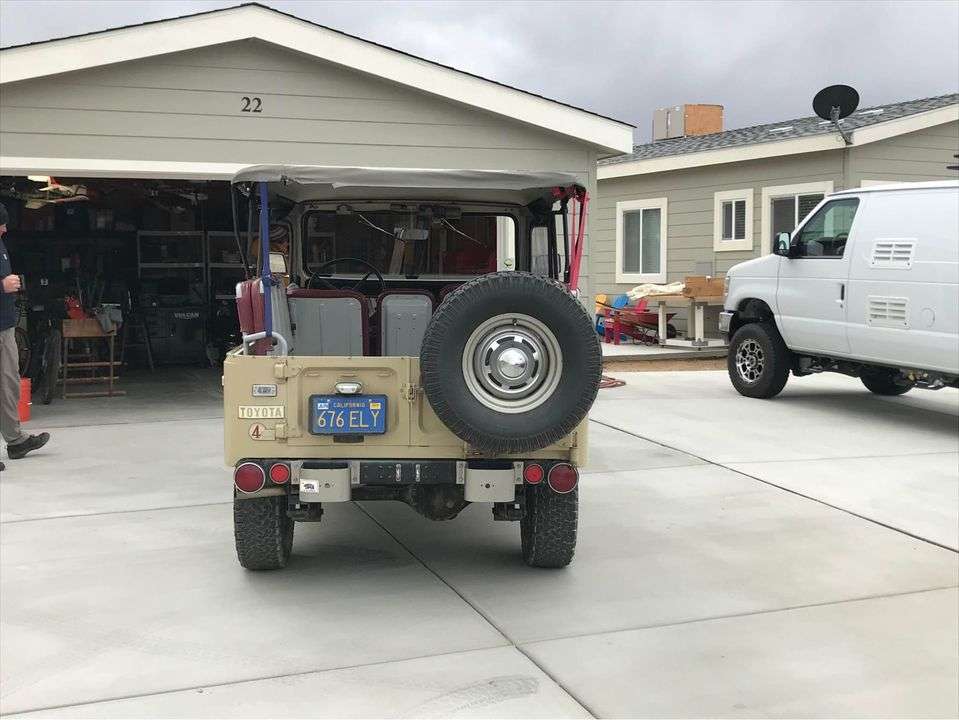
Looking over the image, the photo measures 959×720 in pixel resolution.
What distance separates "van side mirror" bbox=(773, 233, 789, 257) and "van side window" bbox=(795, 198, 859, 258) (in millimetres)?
119

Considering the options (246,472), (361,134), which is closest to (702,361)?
(361,134)

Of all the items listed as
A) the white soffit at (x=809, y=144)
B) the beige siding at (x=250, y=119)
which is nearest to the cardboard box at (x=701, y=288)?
the white soffit at (x=809, y=144)

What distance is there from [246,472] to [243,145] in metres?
6.06

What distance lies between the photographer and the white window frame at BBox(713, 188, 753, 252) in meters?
16.4

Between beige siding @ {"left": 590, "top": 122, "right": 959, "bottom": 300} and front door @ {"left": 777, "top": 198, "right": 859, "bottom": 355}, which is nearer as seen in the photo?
front door @ {"left": 777, "top": 198, "right": 859, "bottom": 355}

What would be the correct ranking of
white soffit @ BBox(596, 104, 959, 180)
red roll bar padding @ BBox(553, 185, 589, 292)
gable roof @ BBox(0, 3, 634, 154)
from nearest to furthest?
red roll bar padding @ BBox(553, 185, 589, 292), gable roof @ BBox(0, 3, 634, 154), white soffit @ BBox(596, 104, 959, 180)

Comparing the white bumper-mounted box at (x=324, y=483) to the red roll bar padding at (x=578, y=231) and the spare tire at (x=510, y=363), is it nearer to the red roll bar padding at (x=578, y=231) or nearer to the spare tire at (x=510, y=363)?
the spare tire at (x=510, y=363)

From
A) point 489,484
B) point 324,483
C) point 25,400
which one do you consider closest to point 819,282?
point 489,484

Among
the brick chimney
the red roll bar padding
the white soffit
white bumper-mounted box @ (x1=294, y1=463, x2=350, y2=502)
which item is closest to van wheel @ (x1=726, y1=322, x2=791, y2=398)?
the white soffit

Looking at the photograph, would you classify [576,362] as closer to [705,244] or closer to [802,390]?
[802,390]

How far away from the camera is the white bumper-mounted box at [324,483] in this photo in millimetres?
4477

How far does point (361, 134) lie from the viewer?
1013cm

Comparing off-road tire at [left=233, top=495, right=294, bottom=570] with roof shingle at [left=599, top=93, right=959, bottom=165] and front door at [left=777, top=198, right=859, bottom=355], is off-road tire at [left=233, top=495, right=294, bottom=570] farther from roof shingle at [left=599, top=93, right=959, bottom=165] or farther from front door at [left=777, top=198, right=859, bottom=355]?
roof shingle at [left=599, top=93, right=959, bottom=165]

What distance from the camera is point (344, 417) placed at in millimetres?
4527
